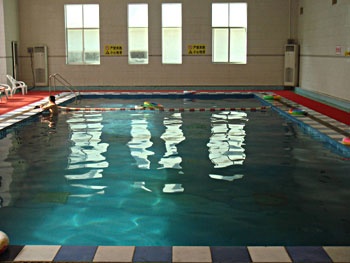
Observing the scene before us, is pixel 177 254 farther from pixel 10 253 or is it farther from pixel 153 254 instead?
pixel 10 253

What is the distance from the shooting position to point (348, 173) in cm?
543

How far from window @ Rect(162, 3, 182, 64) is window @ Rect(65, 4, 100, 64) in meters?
2.03

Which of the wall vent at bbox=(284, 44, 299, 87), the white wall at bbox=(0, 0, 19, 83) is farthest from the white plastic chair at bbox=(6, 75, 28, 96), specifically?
the wall vent at bbox=(284, 44, 299, 87)

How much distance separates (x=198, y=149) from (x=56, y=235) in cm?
338

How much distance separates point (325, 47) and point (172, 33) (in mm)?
5170

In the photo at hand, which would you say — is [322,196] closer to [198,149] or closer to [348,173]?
[348,173]

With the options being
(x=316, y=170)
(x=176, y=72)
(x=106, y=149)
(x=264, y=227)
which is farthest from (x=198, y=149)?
(x=176, y=72)

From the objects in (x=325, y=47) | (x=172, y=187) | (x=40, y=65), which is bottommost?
(x=172, y=187)

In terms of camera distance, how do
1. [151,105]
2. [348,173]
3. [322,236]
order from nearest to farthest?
[322,236] < [348,173] < [151,105]

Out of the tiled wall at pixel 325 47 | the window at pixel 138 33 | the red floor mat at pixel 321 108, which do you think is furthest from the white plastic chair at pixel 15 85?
the tiled wall at pixel 325 47

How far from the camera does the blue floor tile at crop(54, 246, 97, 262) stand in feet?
9.50

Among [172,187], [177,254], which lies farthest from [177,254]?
[172,187]

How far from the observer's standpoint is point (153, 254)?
2.99 metres

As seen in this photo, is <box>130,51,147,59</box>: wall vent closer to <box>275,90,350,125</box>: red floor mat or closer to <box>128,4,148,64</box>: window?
<box>128,4,148,64</box>: window
